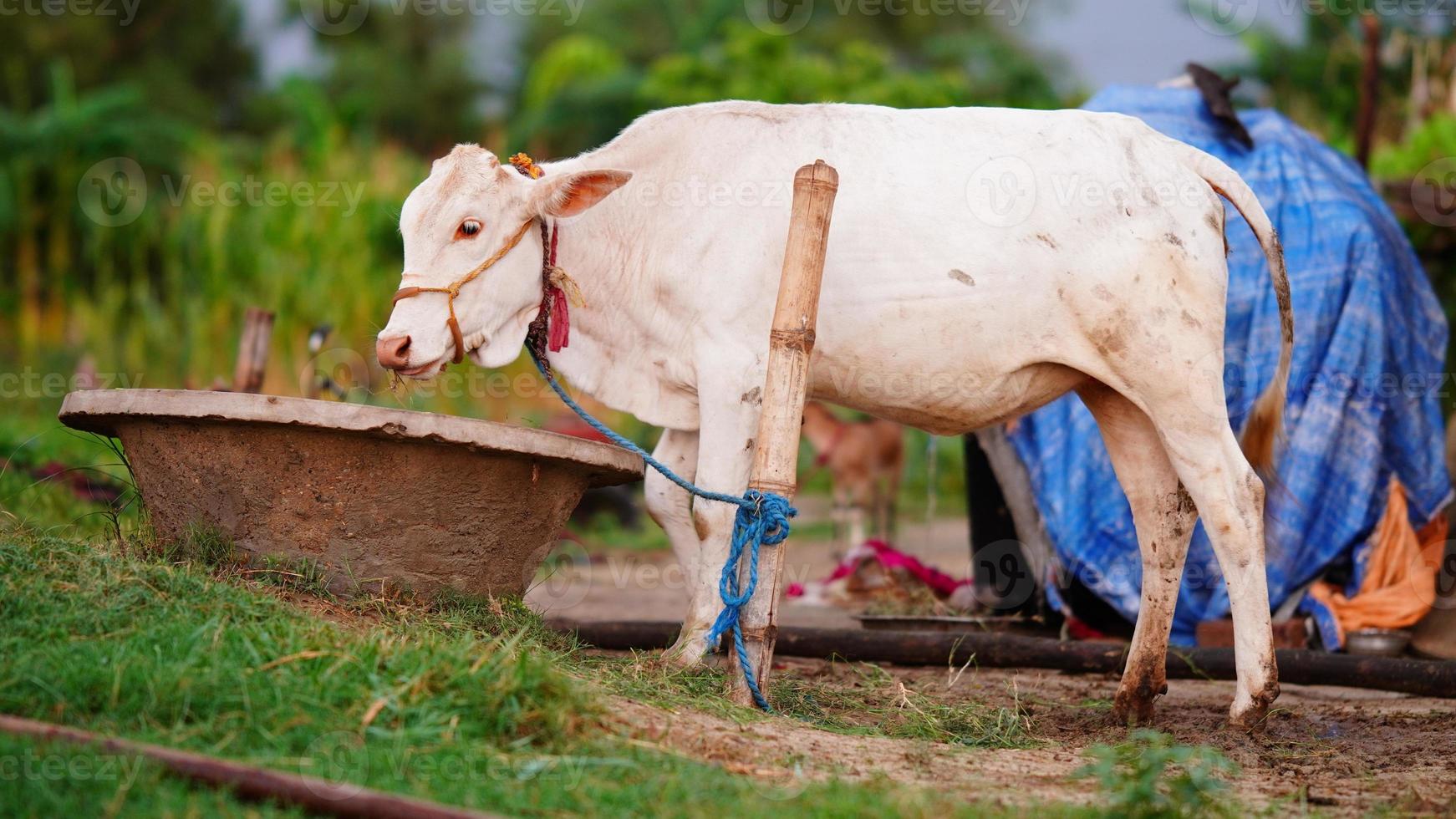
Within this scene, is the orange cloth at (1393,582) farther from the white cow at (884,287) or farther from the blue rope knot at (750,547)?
the blue rope knot at (750,547)

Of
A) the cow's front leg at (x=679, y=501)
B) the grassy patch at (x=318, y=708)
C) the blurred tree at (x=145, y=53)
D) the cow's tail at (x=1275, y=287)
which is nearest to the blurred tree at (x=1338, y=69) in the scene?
the cow's tail at (x=1275, y=287)

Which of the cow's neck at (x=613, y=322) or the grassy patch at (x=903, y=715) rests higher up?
the cow's neck at (x=613, y=322)

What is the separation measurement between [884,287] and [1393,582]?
10.3 ft

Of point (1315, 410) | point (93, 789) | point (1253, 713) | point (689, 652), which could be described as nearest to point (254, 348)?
point (689, 652)

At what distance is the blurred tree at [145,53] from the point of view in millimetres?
20562

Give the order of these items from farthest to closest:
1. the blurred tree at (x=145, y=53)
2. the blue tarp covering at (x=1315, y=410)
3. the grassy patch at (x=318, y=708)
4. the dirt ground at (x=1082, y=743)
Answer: the blurred tree at (x=145, y=53)
the blue tarp covering at (x=1315, y=410)
the dirt ground at (x=1082, y=743)
the grassy patch at (x=318, y=708)

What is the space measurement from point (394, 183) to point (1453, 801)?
43.8 ft

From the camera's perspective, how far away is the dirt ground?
3.43 metres

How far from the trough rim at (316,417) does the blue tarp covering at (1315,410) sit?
307 cm

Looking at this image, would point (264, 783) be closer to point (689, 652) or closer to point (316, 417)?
point (316, 417)

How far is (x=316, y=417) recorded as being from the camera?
3.88 m

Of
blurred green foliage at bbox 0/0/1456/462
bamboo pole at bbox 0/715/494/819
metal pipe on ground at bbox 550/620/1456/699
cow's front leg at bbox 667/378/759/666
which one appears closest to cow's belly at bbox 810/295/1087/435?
cow's front leg at bbox 667/378/759/666

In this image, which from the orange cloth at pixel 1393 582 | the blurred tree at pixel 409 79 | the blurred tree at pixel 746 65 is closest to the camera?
the orange cloth at pixel 1393 582

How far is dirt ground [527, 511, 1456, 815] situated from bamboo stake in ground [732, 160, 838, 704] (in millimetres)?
330
